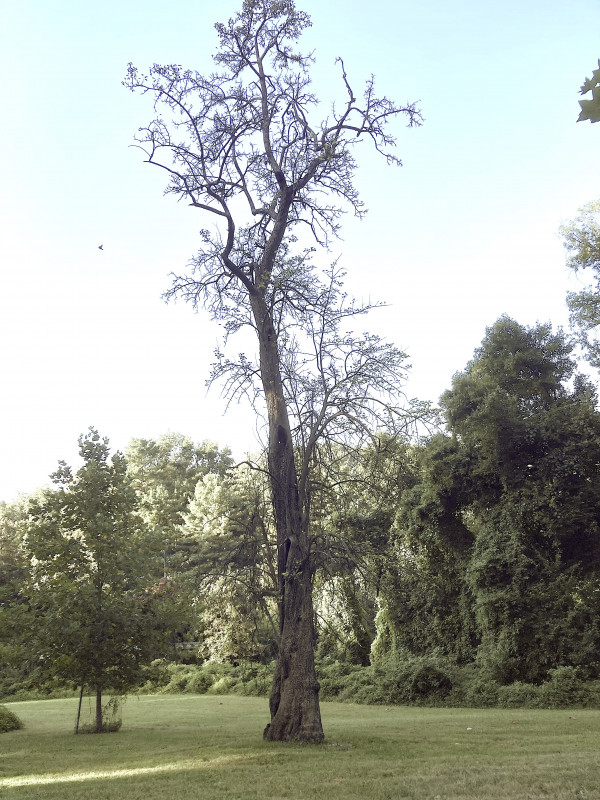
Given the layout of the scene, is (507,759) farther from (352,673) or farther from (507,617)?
(352,673)

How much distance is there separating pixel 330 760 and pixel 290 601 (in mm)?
2641

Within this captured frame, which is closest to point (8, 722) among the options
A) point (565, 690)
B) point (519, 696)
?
point (519, 696)

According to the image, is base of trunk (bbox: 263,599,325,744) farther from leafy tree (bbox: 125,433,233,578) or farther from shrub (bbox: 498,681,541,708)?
leafy tree (bbox: 125,433,233,578)

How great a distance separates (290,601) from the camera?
1043 centimetres

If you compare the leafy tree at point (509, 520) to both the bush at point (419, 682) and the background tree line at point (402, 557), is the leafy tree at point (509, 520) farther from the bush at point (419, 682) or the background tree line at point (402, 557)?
the bush at point (419, 682)

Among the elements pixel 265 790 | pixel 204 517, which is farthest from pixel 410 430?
pixel 204 517

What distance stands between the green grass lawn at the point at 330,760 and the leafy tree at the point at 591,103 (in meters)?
5.76

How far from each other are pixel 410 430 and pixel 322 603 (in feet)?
46.2

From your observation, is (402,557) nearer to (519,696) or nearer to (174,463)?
(519,696)

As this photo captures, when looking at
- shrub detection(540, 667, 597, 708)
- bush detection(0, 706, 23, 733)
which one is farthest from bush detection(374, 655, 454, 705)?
bush detection(0, 706, 23, 733)

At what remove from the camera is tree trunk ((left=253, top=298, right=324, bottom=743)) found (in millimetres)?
9922

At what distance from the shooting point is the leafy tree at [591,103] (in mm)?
2082

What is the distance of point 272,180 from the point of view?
14.5 metres

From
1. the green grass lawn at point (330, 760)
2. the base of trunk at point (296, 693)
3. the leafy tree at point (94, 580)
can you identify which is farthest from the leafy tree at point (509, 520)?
the leafy tree at point (94, 580)
